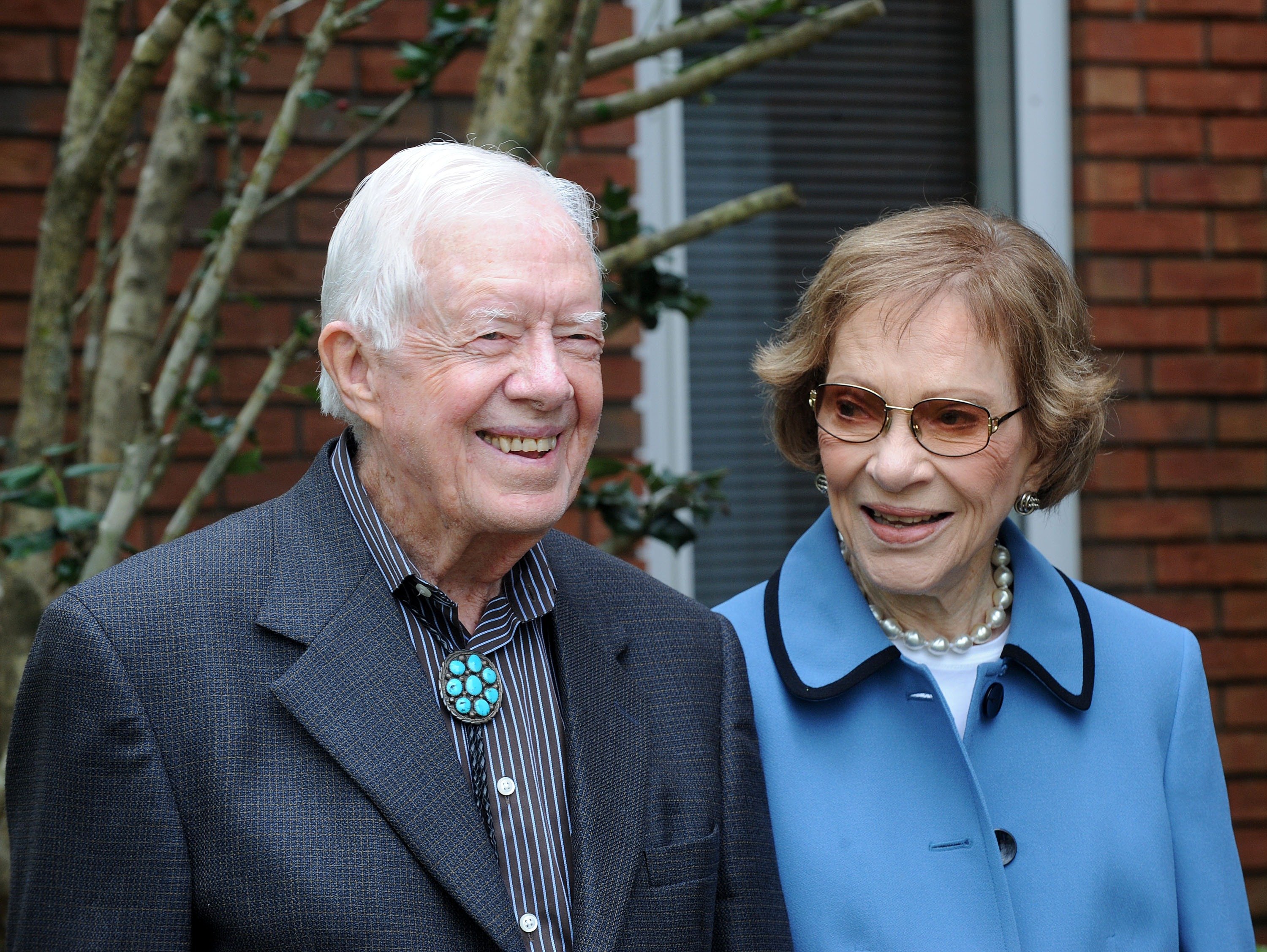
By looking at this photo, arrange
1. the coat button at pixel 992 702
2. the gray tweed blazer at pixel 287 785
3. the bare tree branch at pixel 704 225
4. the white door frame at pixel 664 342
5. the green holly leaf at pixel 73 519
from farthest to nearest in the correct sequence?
the white door frame at pixel 664 342 < the bare tree branch at pixel 704 225 < the green holly leaf at pixel 73 519 < the coat button at pixel 992 702 < the gray tweed blazer at pixel 287 785

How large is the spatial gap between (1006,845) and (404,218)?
4.08 feet

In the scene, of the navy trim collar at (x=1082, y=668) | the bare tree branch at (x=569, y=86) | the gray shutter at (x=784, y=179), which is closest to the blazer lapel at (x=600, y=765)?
the navy trim collar at (x=1082, y=668)

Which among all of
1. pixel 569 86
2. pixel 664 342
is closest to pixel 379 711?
pixel 569 86

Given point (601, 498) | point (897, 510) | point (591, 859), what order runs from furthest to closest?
point (601, 498)
point (897, 510)
point (591, 859)

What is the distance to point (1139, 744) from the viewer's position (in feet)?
6.57

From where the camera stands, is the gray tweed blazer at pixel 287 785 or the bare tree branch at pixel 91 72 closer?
the gray tweed blazer at pixel 287 785

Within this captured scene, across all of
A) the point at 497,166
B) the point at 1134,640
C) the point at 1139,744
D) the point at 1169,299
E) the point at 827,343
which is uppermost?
the point at 1169,299

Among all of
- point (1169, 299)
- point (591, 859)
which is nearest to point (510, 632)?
point (591, 859)

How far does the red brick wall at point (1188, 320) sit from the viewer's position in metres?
4.06

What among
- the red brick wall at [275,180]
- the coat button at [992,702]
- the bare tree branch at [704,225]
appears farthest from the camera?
the red brick wall at [275,180]

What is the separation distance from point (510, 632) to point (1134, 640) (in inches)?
40.3

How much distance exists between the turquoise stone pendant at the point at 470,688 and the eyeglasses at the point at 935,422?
67 centimetres

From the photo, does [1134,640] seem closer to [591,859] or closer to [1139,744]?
[1139,744]

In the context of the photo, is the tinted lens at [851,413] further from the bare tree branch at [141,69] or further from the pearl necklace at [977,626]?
the bare tree branch at [141,69]
